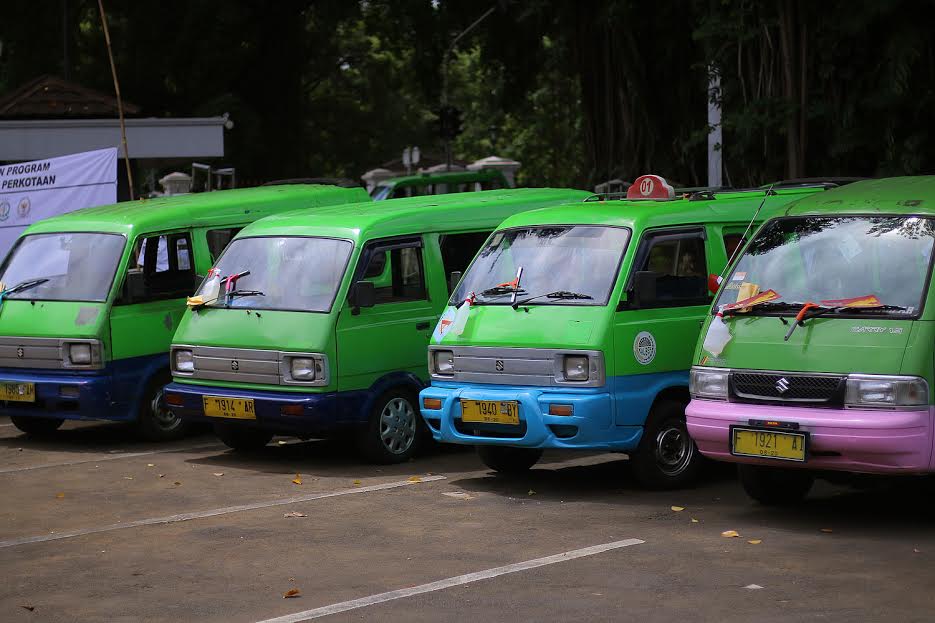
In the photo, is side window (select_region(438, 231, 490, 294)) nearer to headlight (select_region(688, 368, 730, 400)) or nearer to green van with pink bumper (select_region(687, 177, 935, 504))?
green van with pink bumper (select_region(687, 177, 935, 504))

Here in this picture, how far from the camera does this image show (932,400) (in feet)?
27.2

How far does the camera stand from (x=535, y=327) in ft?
33.1

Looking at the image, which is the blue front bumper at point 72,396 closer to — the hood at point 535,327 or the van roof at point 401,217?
the van roof at point 401,217

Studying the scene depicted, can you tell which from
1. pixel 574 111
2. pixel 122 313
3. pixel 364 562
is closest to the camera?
pixel 364 562

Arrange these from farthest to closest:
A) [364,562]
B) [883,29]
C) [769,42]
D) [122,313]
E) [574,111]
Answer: [574,111], [769,42], [883,29], [122,313], [364,562]

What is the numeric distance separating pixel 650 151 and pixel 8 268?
13.4 m

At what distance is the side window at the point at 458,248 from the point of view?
12.2 metres

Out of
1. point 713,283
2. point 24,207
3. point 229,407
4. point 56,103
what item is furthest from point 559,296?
point 56,103

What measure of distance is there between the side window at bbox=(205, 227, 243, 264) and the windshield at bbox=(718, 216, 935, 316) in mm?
5382

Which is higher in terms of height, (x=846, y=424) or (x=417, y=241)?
(x=417, y=241)

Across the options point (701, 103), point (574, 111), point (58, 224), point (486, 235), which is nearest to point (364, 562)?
point (486, 235)

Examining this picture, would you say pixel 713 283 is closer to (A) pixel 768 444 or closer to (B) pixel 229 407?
(A) pixel 768 444

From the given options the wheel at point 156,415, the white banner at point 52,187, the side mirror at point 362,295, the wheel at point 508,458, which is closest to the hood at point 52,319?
the wheel at point 156,415

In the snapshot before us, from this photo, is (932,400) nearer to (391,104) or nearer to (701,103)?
(701,103)
